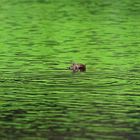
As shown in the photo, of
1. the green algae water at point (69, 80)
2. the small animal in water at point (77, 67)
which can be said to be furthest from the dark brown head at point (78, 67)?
the green algae water at point (69, 80)

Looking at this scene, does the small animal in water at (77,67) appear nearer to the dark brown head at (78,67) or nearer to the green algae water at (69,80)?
the dark brown head at (78,67)

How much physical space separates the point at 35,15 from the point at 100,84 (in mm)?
38247

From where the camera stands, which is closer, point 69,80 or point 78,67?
point 69,80

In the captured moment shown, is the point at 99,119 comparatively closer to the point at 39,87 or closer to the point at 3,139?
the point at 3,139

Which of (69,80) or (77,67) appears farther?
(77,67)

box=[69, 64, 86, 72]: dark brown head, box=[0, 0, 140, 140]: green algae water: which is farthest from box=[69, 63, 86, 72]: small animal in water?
box=[0, 0, 140, 140]: green algae water

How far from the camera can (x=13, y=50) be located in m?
39.1

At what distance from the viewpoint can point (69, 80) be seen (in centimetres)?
2917

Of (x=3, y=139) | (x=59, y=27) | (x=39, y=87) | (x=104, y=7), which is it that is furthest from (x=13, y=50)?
(x=104, y=7)

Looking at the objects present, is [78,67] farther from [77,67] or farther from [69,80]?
[69,80]

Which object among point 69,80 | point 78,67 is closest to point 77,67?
point 78,67

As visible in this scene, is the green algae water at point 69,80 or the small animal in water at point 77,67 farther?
the small animal in water at point 77,67

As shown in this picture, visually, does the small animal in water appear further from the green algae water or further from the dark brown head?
the green algae water

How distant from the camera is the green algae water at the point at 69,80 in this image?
2092 centimetres
